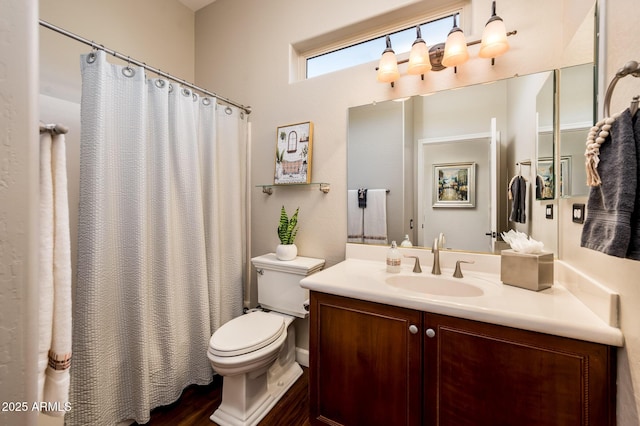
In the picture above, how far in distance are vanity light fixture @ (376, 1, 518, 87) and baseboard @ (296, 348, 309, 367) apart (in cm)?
193

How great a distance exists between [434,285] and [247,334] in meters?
1.06

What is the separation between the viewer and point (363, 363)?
1.16m

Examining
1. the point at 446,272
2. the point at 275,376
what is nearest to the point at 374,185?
the point at 446,272

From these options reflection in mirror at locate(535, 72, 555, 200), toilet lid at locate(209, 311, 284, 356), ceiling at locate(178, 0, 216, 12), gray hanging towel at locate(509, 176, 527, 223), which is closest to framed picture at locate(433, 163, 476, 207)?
gray hanging towel at locate(509, 176, 527, 223)

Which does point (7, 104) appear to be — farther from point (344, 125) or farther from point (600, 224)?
point (344, 125)

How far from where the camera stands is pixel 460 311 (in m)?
0.95

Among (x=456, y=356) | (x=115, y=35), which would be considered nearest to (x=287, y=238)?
(x=456, y=356)

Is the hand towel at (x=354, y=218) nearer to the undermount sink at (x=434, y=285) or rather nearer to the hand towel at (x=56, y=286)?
the undermount sink at (x=434, y=285)

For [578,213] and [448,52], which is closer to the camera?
[578,213]

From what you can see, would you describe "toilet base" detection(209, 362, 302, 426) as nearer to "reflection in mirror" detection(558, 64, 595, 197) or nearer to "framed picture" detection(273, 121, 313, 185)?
"framed picture" detection(273, 121, 313, 185)

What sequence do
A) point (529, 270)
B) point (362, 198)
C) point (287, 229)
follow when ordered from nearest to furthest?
point (529, 270) < point (362, 198) < point (287, 229)

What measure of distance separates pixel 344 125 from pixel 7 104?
62.6 inches

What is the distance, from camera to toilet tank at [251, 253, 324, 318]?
1.71m

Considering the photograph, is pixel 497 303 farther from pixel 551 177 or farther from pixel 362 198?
pixel 362 198
